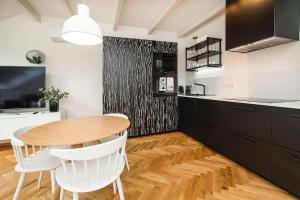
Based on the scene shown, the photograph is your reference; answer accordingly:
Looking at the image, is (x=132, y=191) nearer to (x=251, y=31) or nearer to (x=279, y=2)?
(x=251, y=31)

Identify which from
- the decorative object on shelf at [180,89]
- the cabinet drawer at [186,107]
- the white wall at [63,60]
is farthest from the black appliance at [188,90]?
the white wall at [63,60]

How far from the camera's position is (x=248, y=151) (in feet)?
6.88

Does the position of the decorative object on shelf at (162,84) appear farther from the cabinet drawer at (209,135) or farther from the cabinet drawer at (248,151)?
the cabinet drawer at (248,151)

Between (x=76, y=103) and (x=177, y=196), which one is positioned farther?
(x=76, y=103)

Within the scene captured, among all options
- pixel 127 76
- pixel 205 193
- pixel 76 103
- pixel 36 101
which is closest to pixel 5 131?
pixel 36 101

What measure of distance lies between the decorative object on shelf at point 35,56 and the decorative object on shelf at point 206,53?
10.5 ft

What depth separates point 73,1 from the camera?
9.20 feet

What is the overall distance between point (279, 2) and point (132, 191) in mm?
2671

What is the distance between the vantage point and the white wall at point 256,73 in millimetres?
2111

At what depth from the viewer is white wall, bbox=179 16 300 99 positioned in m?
2.11

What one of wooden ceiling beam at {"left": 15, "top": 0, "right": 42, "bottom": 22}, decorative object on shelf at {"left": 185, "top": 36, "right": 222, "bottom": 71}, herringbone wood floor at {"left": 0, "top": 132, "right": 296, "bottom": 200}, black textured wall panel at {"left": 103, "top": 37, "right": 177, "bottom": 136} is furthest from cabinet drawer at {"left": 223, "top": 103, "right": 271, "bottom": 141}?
wooden ceiling beam at {"left": 15, "top": 0, "right": 42, "bottom": 22}

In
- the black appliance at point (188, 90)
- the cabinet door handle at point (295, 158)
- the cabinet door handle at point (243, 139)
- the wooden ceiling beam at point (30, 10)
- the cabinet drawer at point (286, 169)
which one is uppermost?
the wooden ceiling beam at point (30, 10)

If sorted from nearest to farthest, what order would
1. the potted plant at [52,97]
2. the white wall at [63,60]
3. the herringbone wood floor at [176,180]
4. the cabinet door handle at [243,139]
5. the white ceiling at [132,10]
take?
the herringbone wood floor at [176,180]
the cabinet door handle at [243,139]
the white ceiling at [132,10]
the potted plant at [52,97]
the white wall at [63,60]

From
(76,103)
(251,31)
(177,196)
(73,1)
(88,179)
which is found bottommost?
(177,196)
